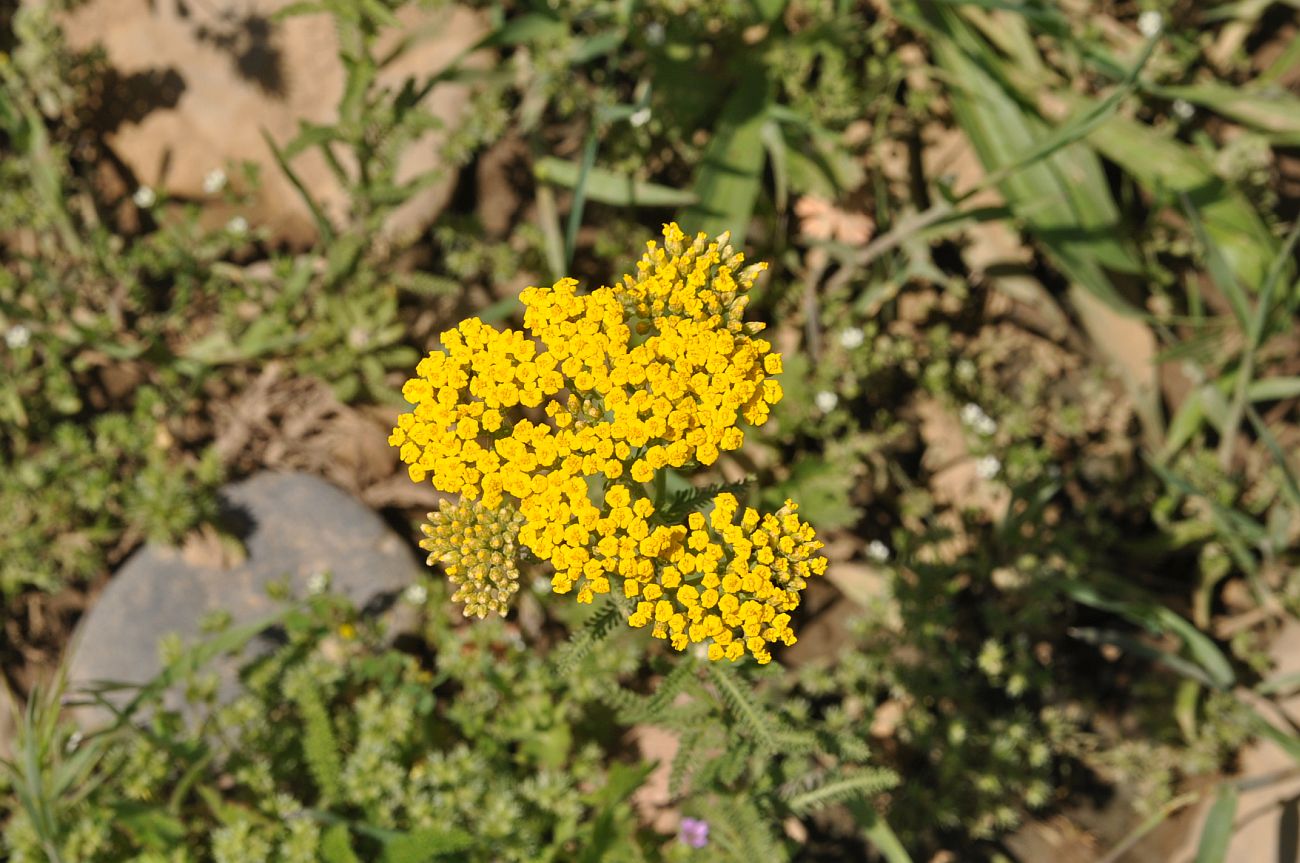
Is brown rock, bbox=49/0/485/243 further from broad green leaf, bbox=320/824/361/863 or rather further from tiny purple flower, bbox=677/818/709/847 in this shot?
tiny purple flower, bbox=677/818/709/847

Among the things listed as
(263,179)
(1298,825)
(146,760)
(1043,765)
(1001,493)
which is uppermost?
(263,179)

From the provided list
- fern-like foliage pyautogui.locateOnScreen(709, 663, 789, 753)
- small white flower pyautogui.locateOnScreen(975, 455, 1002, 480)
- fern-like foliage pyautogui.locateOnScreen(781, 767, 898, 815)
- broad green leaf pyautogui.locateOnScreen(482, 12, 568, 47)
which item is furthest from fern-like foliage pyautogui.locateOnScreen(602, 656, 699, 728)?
broad green leaf pyautogui.locateOnScreen(482, 12, 568, 47)

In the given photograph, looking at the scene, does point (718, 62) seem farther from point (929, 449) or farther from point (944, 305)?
point (929, 449)

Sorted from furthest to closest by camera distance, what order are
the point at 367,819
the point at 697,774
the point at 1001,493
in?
the point at 1001,493
the point at 367,819
the point at 697,774

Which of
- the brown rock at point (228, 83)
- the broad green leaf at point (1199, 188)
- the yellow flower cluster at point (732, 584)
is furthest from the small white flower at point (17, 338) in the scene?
the broad green leaf at point (1199, 188)

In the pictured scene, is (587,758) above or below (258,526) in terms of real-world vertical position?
below

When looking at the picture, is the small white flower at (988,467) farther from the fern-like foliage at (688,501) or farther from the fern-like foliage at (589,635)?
the fern-like foliage at (589,635)

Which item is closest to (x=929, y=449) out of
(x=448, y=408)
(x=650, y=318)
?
(x=650, y=318)

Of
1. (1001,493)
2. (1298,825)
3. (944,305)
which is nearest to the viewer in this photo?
(1298,825)
